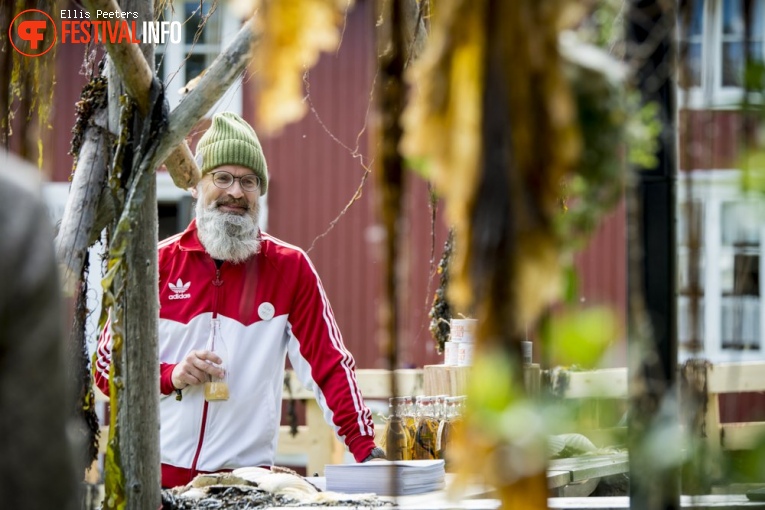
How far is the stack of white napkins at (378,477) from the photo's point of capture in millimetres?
2799

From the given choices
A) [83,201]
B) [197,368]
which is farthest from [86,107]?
[197,368]

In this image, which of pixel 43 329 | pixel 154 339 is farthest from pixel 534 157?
pixel 154 339

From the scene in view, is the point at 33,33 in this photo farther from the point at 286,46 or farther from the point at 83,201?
the point at 286,46

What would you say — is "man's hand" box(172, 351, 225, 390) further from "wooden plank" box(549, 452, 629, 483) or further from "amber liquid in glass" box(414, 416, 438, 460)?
"wooden plank" box(549, 452, 629, 483)

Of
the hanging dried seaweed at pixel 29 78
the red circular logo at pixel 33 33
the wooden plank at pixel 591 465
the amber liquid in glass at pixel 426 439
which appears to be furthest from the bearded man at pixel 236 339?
the red circular logo at pixel 33 33

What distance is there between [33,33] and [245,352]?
1.57 meters

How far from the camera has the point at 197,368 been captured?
3.76 m

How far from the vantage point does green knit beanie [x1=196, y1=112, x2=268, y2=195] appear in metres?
4.30

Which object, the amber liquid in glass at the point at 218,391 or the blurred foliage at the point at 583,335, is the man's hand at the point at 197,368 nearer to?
the amber liquid in glass at the point at 218,391

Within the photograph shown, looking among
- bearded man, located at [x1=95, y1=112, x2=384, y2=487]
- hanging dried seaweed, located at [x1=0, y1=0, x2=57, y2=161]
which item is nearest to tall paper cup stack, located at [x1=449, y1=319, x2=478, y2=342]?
bearded man, located at [x1=95, y1=112, x2=384, y2=487]

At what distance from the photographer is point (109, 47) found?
268 cm

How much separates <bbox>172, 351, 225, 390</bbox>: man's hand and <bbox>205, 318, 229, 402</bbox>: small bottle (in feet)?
0.08

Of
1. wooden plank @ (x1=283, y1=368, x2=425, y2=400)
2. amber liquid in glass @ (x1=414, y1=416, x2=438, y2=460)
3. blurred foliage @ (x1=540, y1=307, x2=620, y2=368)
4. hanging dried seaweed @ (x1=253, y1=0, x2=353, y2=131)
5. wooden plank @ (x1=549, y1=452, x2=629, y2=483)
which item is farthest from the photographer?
wooden plank @ (x1=283, y1=368, x2=425, y2=400)

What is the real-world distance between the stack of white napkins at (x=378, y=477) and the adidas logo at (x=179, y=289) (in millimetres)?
1393
